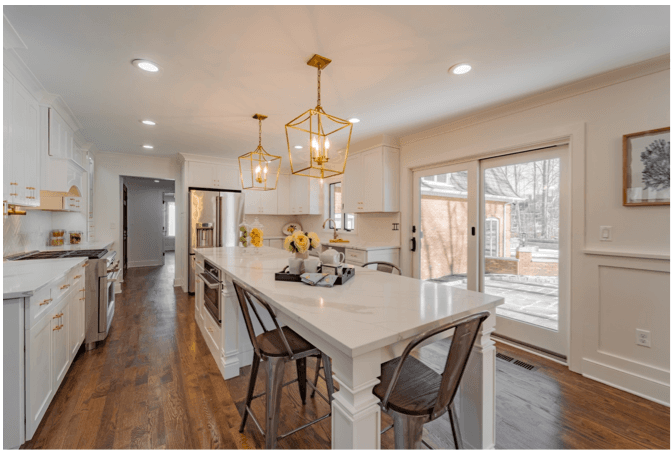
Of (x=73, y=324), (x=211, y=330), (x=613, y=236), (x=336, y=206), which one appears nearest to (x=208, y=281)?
(x=211, y=330)

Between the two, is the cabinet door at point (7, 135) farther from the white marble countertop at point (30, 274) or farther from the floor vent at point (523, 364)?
the floor vent at point (523, 364)

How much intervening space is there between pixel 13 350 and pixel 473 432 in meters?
2.39

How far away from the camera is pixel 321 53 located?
204 centimetres

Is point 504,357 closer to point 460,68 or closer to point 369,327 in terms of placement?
point 369,327

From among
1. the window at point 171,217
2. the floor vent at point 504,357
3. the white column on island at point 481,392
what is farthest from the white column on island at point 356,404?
the window at point 171,217

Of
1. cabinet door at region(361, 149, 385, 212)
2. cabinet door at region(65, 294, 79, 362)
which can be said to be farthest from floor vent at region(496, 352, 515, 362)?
cabinet door at region(65, 294, 79, 362)

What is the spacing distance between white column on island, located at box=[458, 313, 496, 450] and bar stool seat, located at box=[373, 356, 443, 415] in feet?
0.82

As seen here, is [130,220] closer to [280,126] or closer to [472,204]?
[280,126]

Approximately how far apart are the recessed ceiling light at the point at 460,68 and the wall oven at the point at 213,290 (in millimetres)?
2481

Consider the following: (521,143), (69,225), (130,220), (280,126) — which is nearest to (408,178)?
(521,143)

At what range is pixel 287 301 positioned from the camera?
1472 millimetres

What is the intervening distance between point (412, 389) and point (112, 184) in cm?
585

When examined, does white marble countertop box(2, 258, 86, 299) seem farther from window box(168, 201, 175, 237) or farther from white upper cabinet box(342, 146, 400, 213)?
window box(168, 201, 175, 237)

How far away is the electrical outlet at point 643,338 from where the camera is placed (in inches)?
85.4
